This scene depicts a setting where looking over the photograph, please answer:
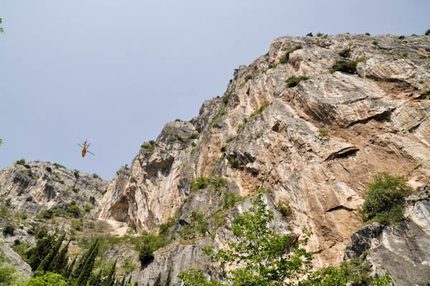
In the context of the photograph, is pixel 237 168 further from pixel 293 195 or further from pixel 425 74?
pixel 425 74

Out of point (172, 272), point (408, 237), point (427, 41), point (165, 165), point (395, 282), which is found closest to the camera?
point (395, 282)

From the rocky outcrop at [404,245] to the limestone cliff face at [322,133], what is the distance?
3617 mm

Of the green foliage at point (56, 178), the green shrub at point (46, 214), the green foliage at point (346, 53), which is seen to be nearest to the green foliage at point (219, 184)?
the green foliage at point (346, 53)

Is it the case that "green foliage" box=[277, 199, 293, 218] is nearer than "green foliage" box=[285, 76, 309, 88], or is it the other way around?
"green foliage" box=[277, 199, 293, 218]

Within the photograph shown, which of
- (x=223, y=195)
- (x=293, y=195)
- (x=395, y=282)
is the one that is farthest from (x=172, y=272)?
(x=395, y=282)

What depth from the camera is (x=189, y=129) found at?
7538 centimetres

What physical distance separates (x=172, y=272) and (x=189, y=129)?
49.8 meters

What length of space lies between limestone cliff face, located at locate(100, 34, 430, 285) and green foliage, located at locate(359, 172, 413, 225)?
1646 mm

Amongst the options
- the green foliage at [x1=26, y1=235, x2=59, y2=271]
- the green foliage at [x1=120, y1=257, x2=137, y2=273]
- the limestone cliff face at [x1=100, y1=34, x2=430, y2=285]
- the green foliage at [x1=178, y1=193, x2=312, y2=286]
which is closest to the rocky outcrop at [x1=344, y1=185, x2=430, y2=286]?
the limestone cliff face at [x1=100, y1=34, x2=430, y2=285]

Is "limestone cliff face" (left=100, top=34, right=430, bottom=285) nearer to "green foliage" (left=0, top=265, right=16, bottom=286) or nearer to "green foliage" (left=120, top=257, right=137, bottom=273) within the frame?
"green foliage" (left=120, top=257, right=137, bottom=273)

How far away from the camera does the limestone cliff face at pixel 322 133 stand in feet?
82.6

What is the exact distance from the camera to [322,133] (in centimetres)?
3070

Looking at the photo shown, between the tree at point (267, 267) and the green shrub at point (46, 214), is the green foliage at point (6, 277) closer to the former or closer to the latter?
the tree at point (267, 267)

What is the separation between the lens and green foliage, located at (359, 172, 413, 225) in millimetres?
19922
